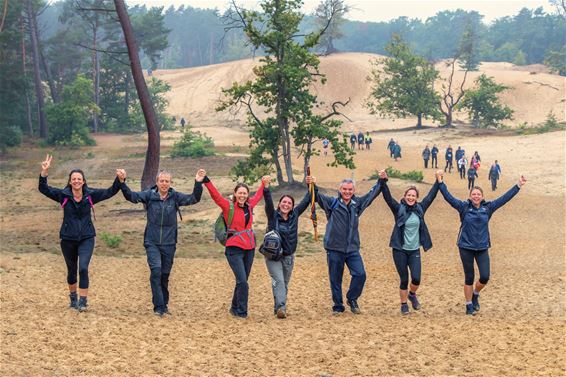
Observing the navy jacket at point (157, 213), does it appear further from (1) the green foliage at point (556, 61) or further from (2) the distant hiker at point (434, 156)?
(1) the green foliage at point (556, 61)

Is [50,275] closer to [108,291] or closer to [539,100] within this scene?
[108,291]

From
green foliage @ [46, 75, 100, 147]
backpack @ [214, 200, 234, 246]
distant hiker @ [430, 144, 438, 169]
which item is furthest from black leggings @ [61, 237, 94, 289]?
green foliage @ [46, 75, 100, 147]

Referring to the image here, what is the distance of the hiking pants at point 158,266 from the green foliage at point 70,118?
42.4 m

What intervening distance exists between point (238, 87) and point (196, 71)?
87133 mm

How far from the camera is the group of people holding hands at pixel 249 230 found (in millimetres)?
8992

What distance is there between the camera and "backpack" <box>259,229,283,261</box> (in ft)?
30.0

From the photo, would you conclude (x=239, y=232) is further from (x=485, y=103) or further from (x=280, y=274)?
(x=485, y=103)

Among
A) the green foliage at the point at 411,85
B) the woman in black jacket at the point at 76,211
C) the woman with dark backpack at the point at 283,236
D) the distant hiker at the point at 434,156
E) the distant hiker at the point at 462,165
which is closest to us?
the woman in black jacket at the point at 76,211

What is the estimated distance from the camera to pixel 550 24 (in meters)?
128

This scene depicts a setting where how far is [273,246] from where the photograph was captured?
913 centimetres

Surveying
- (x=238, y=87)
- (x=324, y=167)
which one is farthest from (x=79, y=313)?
(x=324, y=167)

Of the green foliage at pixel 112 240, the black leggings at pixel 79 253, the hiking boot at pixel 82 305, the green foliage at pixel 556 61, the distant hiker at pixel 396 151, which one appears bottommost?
the green foliage at pixel 112 240

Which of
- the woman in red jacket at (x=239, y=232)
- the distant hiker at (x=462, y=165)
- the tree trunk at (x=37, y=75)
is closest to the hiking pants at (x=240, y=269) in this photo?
the woman in red jacket at (x=239, y=232)

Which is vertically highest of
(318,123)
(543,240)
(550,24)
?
(550,24)
